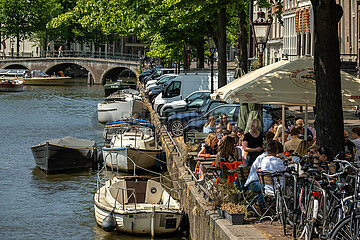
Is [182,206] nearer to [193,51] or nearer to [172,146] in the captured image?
[172,146]

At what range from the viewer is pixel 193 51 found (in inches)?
1889

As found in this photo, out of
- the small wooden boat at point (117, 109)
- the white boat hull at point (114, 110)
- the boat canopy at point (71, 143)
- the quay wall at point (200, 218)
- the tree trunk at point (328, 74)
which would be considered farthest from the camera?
the white boat hull at point (114, 110)

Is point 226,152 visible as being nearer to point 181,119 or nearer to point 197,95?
point 181,119

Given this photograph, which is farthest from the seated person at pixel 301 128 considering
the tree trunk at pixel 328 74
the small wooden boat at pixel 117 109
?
the small wooden boat at pixel 117 109

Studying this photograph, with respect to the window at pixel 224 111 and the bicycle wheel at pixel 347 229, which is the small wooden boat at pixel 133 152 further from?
the bicycle wheel at pixel 347 229

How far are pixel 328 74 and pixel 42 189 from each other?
12673 millimetres

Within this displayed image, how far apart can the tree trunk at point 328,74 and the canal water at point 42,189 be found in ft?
16.7

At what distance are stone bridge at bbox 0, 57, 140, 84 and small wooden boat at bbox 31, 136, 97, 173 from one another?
61015mm

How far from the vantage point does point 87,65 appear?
91.1 meters

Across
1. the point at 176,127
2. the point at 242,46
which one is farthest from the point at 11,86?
the point at 242,46

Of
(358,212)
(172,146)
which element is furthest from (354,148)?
(172,146)

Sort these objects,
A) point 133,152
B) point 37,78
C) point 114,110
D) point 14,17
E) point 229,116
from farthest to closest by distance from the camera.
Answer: point 14,17, point 37,78, point 114,110, point 133,152, point 229,116

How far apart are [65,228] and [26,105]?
1581 inches

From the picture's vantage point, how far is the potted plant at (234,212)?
1096cm
